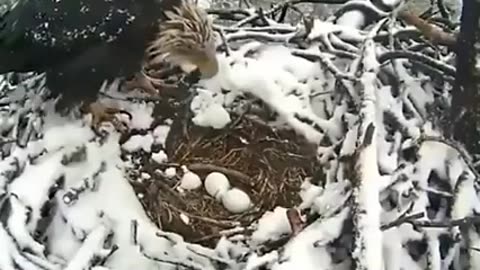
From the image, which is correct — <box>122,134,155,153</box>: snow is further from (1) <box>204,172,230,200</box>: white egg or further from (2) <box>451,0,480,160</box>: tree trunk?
(2) <box>451,0,480,160</box>: tree trunk

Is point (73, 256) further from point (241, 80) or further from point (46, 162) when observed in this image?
point (241, 80)

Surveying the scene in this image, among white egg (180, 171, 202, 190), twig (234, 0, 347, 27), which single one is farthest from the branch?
white egg (180, 171, 202, 190)

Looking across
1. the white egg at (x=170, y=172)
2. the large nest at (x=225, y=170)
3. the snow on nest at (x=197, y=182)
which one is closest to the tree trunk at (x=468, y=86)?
the snow on nest at (x=197, y=182)

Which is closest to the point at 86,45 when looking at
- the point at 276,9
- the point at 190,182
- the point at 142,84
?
the point at 142,84

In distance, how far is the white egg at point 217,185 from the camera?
2.64 ft

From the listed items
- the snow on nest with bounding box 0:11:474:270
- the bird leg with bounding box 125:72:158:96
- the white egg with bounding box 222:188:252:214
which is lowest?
the white egg with bounding box 222:188:252:214

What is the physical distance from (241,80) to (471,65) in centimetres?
28

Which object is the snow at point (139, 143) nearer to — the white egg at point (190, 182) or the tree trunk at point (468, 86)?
the white egg at point (190, 182)

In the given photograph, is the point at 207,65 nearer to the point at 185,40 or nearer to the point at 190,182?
the point at 185,40

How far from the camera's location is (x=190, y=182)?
813mm

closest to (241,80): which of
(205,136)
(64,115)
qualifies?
(205,136)

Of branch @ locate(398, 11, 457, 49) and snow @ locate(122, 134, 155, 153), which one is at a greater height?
branch @ locate(398, 11, 457, 49)

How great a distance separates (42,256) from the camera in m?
0.70

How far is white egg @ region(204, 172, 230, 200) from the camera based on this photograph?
805 millimetres
